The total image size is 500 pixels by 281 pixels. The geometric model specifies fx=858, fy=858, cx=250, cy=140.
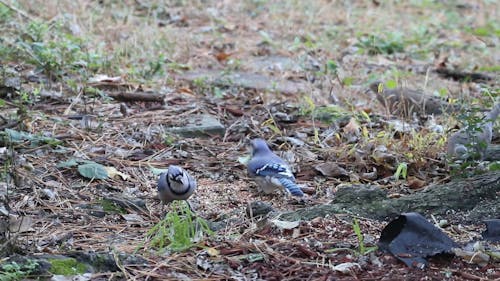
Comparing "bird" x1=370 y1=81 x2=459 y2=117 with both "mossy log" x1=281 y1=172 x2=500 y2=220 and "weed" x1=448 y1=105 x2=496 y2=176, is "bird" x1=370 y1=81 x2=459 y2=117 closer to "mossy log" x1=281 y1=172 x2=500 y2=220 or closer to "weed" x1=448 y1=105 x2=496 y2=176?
"weed" x1=448 y1=105 x2=496 y2=176

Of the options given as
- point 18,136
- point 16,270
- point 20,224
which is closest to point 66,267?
point 16,270

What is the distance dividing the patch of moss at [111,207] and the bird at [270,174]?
78cm

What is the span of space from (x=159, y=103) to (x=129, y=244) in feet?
8.73

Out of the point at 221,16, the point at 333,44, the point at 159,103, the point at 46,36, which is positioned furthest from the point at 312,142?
the point at 221,16

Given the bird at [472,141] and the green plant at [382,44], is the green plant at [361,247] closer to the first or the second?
the bird at [472,141]

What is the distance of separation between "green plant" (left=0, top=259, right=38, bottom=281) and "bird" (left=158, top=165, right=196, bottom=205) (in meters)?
1.07

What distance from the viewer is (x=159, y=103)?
6.18m

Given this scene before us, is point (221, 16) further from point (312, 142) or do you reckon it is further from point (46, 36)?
point (312, 142)

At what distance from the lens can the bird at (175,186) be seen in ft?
13.3

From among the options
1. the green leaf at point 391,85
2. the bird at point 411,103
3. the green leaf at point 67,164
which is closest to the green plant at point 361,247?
the green leaf at point 67,164

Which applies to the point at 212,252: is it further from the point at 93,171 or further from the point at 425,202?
the point at 93,171

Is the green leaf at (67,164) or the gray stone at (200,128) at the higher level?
the green leaf at (67,164)

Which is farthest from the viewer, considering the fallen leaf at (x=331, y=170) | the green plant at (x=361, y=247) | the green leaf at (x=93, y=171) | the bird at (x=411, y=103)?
the bird at (x=411, y=103)

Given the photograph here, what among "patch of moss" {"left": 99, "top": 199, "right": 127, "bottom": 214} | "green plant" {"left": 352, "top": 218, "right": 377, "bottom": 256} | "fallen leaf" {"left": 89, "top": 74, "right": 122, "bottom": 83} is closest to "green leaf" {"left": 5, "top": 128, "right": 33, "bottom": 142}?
"patch of moss" {"left": 99, "top": 199, "right": 127, "bottom": 214}
